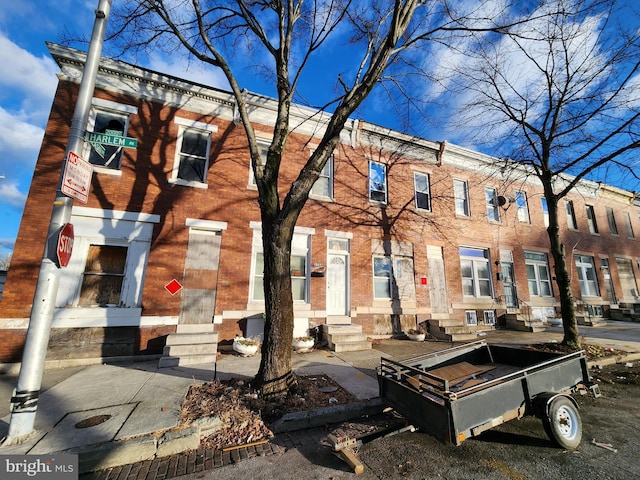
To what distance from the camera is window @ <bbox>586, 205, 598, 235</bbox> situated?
1861 cm

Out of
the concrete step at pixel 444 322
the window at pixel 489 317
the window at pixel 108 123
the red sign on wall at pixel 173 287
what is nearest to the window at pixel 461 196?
the window at pixel 489 317

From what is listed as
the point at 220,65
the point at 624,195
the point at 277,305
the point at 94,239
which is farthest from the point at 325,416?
the point at 624,195

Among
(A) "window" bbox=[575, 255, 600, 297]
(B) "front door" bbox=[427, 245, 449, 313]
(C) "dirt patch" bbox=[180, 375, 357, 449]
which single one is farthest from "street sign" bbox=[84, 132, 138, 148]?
(A) "window" bbox=[575, 255, 600, 297]

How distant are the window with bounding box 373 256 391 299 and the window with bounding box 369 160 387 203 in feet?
8.90

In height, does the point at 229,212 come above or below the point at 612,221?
below

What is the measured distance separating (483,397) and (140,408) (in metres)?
5.24

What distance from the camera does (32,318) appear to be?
3932 mm

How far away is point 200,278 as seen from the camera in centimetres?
901

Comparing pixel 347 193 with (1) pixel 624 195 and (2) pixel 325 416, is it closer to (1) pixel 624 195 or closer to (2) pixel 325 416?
(2) pixel 325 416

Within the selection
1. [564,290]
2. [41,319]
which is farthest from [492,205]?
[41,319]

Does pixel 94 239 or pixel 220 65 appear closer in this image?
pixel 220 65

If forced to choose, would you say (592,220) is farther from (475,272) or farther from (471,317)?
(471,317)

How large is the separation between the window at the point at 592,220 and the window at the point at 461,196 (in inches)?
429

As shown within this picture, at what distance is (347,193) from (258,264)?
472 cm
